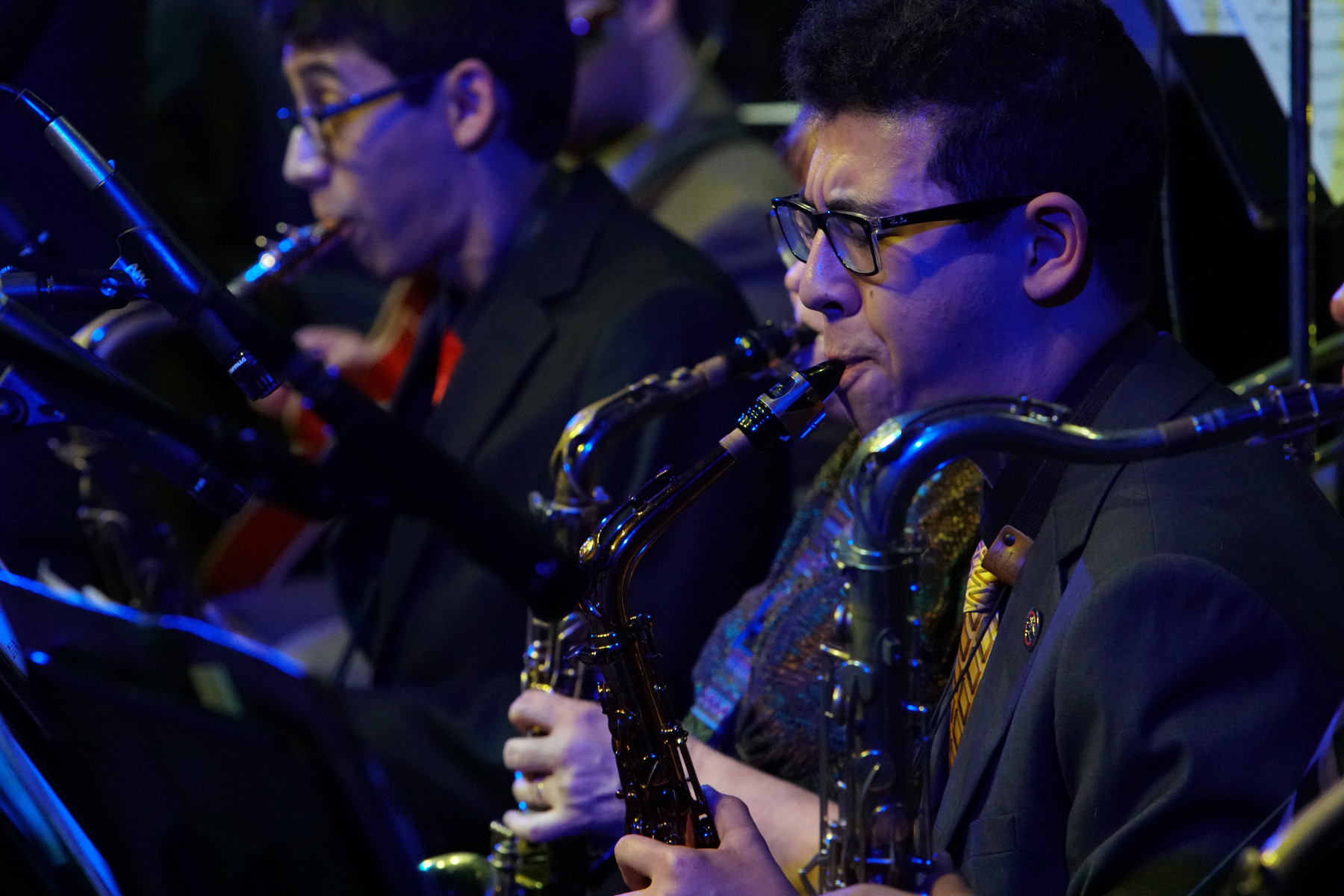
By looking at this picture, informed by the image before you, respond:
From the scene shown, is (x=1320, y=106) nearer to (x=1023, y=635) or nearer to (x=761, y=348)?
(x=761, y=348)

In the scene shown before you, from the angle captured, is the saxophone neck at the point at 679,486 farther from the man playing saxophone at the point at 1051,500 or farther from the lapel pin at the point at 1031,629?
the lapel pin at the point at 1031,629

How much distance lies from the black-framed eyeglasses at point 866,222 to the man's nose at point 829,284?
0.06 ft

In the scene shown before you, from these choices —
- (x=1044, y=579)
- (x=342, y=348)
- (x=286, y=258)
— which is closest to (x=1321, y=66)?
(x=1044, y=579)

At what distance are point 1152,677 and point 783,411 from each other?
20.2 inches

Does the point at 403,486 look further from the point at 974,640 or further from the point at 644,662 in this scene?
the point at 974,640

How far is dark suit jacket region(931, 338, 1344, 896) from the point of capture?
4.16 ft

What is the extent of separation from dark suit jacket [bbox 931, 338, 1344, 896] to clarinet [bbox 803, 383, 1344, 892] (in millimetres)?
108

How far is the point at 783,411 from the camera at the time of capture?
1.60 metres

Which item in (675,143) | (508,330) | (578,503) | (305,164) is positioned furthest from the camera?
(675,143)

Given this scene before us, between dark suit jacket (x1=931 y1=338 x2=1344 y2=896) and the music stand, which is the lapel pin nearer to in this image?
dark suit jacket (x1=931 y1=338 x2=1344 y2=896)

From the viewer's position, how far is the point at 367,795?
1059mm

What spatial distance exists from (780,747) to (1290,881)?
1.11 metres

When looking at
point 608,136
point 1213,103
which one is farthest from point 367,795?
point 608,136

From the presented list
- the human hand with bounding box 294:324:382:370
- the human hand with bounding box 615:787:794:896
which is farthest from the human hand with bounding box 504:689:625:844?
the human hand with bounding box 294:324:382:370
